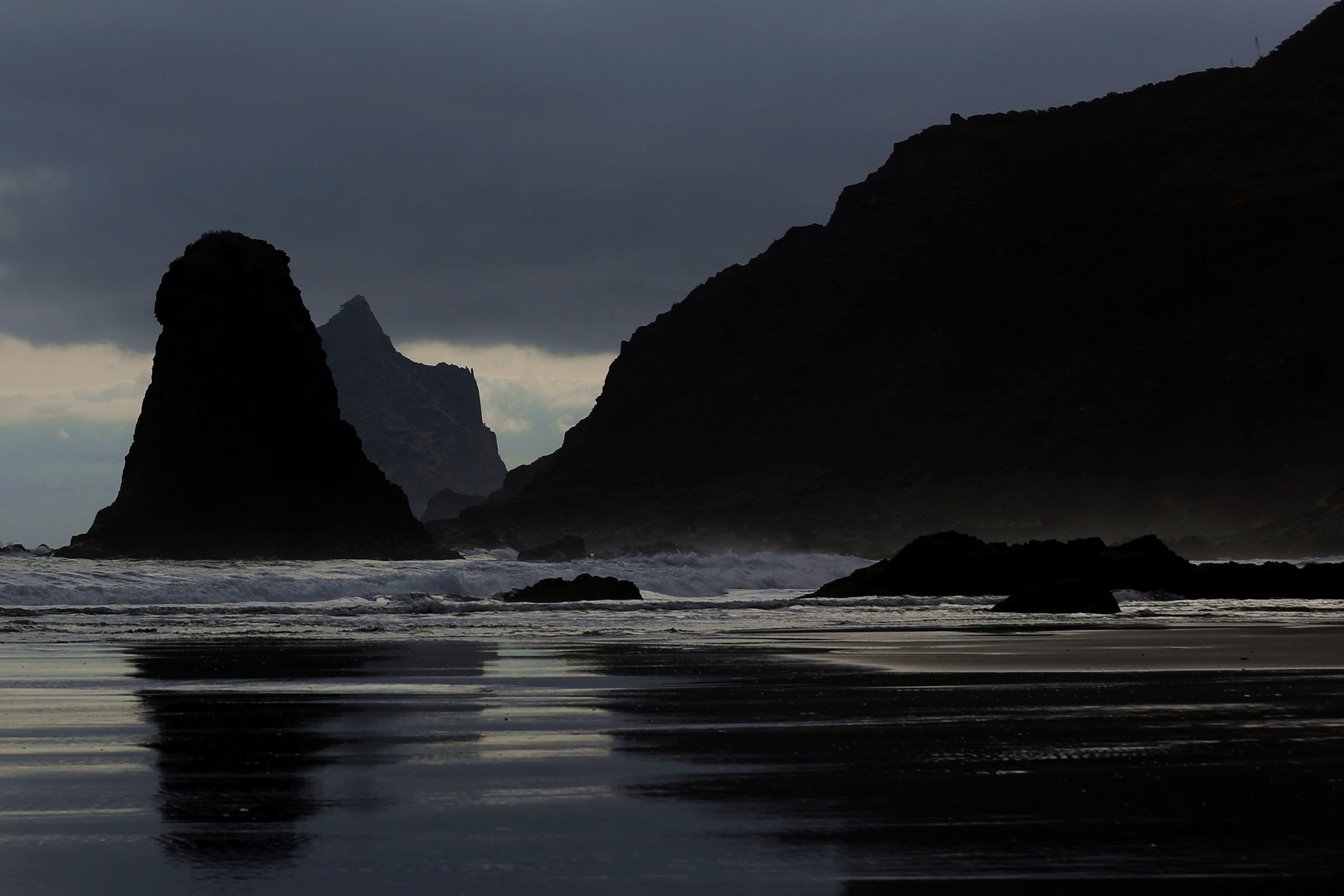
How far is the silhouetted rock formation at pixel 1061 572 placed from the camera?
36938 millimetres

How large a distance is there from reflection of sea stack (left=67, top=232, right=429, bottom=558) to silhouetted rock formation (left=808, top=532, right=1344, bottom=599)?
40094 millimetres

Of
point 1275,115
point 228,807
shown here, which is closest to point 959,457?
point 1275,115

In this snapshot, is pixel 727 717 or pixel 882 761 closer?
pixel 882 761

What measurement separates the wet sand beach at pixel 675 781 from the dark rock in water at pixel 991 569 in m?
25.1

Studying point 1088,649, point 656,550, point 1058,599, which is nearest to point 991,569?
point 1058,599

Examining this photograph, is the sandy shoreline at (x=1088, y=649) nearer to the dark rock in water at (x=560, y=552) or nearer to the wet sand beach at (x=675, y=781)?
the wet sand beach at (x=675, y=781)

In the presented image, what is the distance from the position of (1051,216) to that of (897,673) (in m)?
136

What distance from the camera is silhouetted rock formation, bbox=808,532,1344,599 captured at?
3694 centimetres

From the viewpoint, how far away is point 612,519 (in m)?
134

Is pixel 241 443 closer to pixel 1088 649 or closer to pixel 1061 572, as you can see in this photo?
pixel 1061 572

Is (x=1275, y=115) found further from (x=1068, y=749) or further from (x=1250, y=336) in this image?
(x=1068, y=749)

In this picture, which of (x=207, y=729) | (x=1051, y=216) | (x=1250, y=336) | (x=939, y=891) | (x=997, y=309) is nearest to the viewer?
(x=939, y=891)

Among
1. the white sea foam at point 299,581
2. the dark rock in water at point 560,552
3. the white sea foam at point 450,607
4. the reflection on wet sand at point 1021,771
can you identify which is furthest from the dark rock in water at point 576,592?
the dark rock in water at point 560,552

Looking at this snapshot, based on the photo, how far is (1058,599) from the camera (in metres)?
29.0
